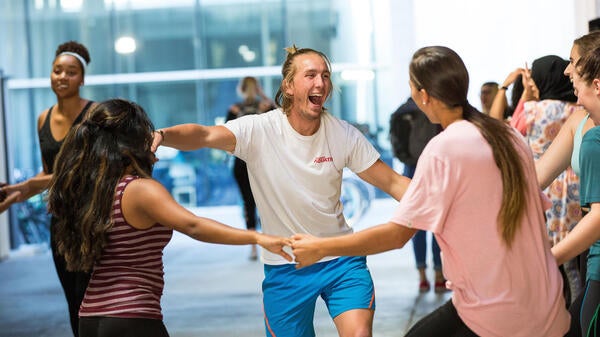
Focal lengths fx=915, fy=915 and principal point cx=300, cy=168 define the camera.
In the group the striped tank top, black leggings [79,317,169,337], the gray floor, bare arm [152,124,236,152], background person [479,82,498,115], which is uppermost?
bare arm [152,124,236,152]

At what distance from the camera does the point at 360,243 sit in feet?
9.05

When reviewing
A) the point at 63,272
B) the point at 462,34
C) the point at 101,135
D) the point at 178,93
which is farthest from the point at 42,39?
the point at 101,135

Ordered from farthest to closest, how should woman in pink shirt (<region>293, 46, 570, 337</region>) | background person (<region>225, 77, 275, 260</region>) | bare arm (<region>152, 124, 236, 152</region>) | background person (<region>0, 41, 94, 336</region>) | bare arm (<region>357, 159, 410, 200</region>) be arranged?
background person (<region>225, 77, 275, 260</region>), background person (<region>0, 41, 94, 336</region>), bare arm (<region>357, 159, 410, 200</region>), bare arm (<region>152, 124, 236, 152</region>), woman in pink shirt (<region>293, 46, 570, 337</region>)

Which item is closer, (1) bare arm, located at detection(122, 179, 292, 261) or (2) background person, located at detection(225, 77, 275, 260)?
(1) bare arm, located at detection(122, 179, 292, 261)

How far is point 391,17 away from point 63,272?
Result: 953 cm

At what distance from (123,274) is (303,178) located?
3.67 feet

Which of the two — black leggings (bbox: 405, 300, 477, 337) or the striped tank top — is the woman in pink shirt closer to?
black leggings (bbox: 405, 300, 477, 337)

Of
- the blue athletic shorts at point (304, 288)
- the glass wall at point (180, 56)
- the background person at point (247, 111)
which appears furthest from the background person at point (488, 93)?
the glass wall at point (180, 56)

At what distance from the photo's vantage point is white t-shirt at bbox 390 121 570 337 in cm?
253

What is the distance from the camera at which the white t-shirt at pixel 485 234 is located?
253 cm

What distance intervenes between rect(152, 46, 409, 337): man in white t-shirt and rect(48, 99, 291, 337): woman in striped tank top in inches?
26.9

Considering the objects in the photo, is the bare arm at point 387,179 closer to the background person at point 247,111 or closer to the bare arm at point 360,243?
the bare arm at point 360,243

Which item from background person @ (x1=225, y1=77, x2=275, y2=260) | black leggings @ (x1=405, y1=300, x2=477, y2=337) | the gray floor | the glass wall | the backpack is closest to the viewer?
black leggings @ (x1=405, y1=300, x2=477, y2=337)

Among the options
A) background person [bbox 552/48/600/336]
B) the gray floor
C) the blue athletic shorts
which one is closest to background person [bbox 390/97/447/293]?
the gray floor
